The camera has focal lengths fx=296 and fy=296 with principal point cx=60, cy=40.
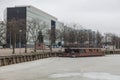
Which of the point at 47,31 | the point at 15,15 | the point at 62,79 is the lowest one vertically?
the point at 62,79

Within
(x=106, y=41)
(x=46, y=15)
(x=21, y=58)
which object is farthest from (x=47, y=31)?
(x=46, y=15)

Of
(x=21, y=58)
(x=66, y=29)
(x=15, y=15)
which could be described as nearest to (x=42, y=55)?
(x=21, y=58)

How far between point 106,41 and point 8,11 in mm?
59532

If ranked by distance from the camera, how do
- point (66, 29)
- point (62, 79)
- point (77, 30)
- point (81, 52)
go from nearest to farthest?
point (62, 79) < point (81, 52) < point (66, 29) < point (77, 30)

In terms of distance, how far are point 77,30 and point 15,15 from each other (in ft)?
142

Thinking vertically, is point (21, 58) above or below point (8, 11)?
below

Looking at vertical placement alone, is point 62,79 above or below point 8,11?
below

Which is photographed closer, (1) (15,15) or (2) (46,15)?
(1) (15,15)

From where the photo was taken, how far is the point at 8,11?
15988 cm

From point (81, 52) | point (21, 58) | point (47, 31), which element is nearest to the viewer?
point (21, 58)

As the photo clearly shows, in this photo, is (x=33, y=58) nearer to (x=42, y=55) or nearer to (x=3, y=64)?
(x=42, y=55)

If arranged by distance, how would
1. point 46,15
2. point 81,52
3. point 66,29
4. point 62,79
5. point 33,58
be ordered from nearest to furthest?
point 62,79
point 33,58
point 81,52
point 66,29
point 46,15

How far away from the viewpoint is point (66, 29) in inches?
4769

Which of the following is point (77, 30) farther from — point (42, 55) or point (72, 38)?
point (42, 55)
